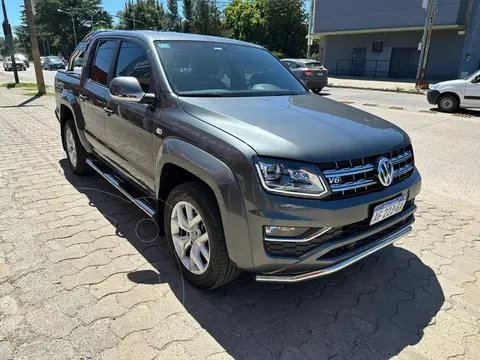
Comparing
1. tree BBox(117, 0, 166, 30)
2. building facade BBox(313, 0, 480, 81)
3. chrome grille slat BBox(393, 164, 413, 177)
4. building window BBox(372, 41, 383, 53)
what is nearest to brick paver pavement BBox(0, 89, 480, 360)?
chrome grille slat BBox(393, 164, 413, 177)

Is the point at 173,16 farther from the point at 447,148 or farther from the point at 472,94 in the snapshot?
the point at 447,148

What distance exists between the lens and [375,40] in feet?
104

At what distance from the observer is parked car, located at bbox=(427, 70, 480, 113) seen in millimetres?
11500

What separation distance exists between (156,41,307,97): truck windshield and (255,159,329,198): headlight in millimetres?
1147

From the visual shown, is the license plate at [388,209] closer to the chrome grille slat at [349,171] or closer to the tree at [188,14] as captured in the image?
the chrome grille slat at [349,171]

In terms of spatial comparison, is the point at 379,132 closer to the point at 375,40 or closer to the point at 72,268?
the point at 72,268

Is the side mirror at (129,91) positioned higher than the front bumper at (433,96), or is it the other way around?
the side mirror at (129,91)

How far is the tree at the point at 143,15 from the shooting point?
5757 cm

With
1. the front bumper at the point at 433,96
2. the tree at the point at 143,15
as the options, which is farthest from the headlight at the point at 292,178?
the tree at the point at 143,15

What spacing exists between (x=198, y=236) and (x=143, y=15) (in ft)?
205

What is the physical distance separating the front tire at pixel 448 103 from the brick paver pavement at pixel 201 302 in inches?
378

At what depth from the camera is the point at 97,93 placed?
4051 mm

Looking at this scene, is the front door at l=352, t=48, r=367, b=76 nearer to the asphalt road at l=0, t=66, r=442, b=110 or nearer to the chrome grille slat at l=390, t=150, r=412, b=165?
the asphalt road at l=0, t=66, r=442, b=110

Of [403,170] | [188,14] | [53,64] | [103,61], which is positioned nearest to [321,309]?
[403,170]
